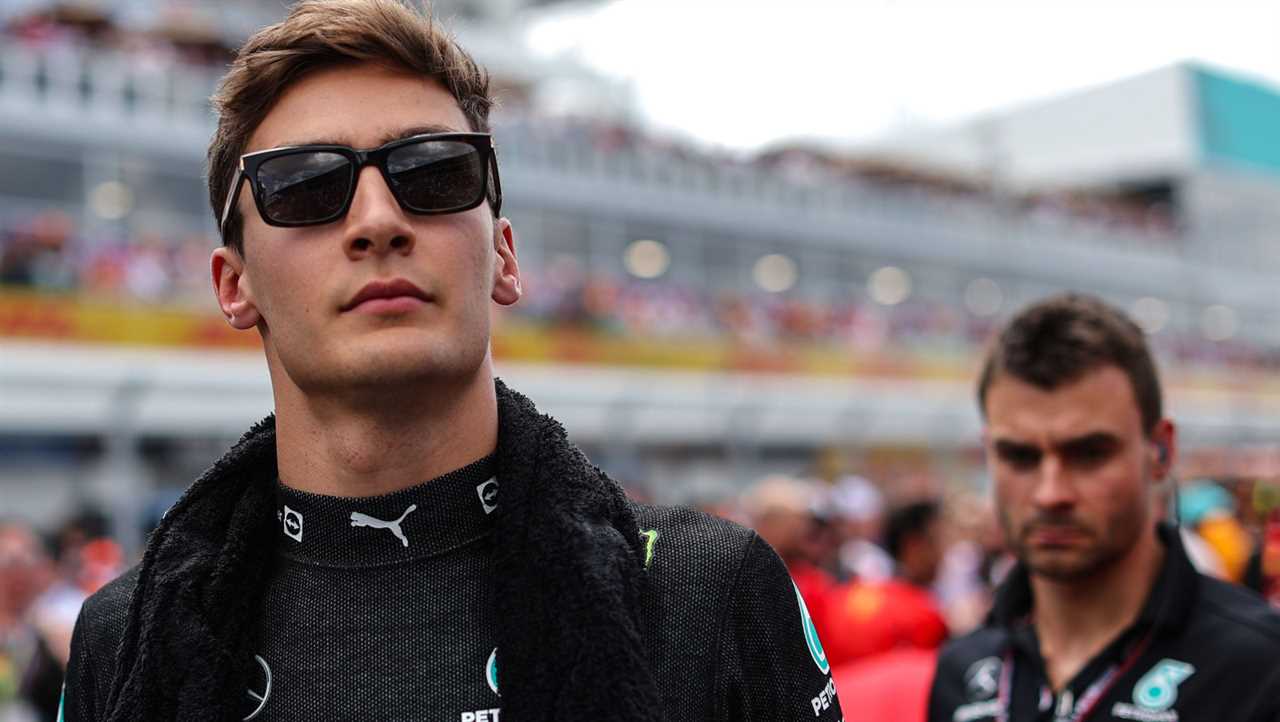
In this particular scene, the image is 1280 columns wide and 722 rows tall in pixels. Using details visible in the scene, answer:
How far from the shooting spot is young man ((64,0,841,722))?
71.0 inches

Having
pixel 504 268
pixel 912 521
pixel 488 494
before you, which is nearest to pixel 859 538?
pixel 912 521

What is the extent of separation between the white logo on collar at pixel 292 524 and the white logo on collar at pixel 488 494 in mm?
287

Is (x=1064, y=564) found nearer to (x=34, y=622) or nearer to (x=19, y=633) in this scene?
(x=34, y=622)

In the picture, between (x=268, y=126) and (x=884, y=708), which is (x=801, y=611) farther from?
(x=884, y=708)

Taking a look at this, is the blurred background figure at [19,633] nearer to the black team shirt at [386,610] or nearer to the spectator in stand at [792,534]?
the spectator in stand at [792,534]

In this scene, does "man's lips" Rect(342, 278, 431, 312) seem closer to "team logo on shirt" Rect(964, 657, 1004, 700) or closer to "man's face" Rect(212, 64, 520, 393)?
"man's face" Rect(212, 64, 520, 393)

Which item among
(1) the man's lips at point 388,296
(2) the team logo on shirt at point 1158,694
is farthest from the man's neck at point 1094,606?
(1) the man's lips at point 388,296

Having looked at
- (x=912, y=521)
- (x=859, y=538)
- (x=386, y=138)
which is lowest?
(x=859, y=538)

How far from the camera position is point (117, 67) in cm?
2056

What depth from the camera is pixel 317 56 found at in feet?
6.38

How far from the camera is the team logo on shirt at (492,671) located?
182 centimetres

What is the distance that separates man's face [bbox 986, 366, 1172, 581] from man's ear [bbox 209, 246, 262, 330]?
1820 millimetres

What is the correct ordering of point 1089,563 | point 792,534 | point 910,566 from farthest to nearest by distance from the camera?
point 910,566
point 792,534
point 1089,563

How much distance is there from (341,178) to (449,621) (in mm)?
670
